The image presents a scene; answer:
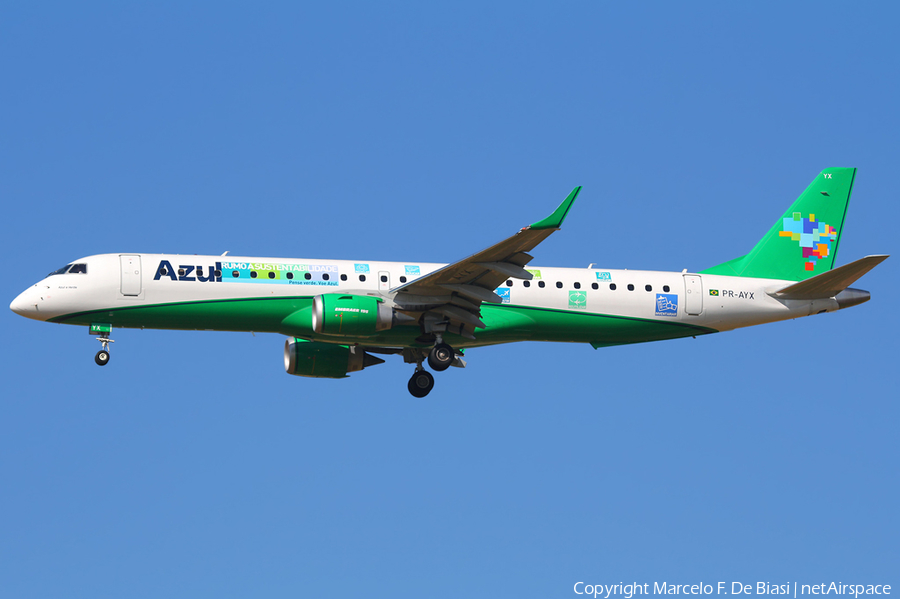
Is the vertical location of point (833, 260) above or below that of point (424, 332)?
above

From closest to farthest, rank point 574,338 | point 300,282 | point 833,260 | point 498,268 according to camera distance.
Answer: point 498,268 → point 300,282 → point 574,338 → point 833,260

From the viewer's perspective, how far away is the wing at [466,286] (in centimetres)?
3139

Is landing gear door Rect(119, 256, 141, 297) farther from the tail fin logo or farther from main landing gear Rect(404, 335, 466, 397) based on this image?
the tail fin logo

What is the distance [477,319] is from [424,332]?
1797 millimetres

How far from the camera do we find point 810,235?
40.4 m

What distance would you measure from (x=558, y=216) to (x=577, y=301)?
7.18m

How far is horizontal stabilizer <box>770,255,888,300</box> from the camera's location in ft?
113

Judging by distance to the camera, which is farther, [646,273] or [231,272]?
[646,273]

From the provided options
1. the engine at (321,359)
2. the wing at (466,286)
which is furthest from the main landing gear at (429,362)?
the engine at (321,359)

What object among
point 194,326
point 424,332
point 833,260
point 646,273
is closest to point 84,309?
point 194,326

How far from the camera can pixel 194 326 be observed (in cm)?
3400

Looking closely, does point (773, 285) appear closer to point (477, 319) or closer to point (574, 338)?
point (574, 338)

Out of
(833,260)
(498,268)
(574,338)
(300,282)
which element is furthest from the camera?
(833,260)

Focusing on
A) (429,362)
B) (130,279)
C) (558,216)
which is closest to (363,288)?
(429,362)
